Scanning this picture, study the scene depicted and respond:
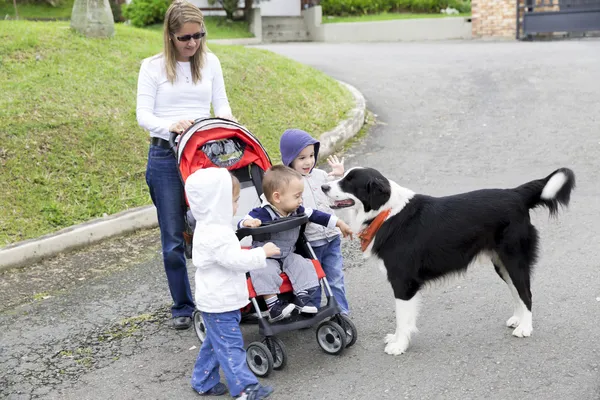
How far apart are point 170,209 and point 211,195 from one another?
50.4 inches

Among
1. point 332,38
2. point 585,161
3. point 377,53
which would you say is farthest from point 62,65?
point 332,38

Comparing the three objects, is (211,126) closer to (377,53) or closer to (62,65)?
(62,65)

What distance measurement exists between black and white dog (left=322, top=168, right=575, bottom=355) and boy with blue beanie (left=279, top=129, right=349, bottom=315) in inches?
11.6

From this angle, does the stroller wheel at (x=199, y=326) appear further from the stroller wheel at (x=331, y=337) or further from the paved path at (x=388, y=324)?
the stroller wheel at (x=331, y=337)

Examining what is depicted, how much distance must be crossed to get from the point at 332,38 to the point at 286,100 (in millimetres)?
14051

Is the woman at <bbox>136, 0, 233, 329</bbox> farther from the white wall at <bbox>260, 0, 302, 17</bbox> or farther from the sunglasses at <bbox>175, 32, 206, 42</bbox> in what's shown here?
the white wall at <bbox>260, 0, 302, 17</bbox>

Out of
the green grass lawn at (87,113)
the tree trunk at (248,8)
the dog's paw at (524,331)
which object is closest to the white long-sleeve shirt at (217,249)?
the dog's paw at (524,331)

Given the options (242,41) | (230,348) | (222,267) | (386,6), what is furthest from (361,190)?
(386,6)

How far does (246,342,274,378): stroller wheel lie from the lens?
444 centimetres

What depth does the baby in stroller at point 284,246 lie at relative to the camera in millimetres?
4516

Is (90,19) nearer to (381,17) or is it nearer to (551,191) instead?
(551,191)

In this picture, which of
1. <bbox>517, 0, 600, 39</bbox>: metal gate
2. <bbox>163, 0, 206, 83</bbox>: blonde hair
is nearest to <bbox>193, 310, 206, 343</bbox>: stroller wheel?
<bbox>163, 0, 206, 83</bbox>: blonde hair

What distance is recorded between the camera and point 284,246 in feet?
15.4

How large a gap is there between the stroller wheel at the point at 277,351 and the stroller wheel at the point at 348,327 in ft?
1.43
